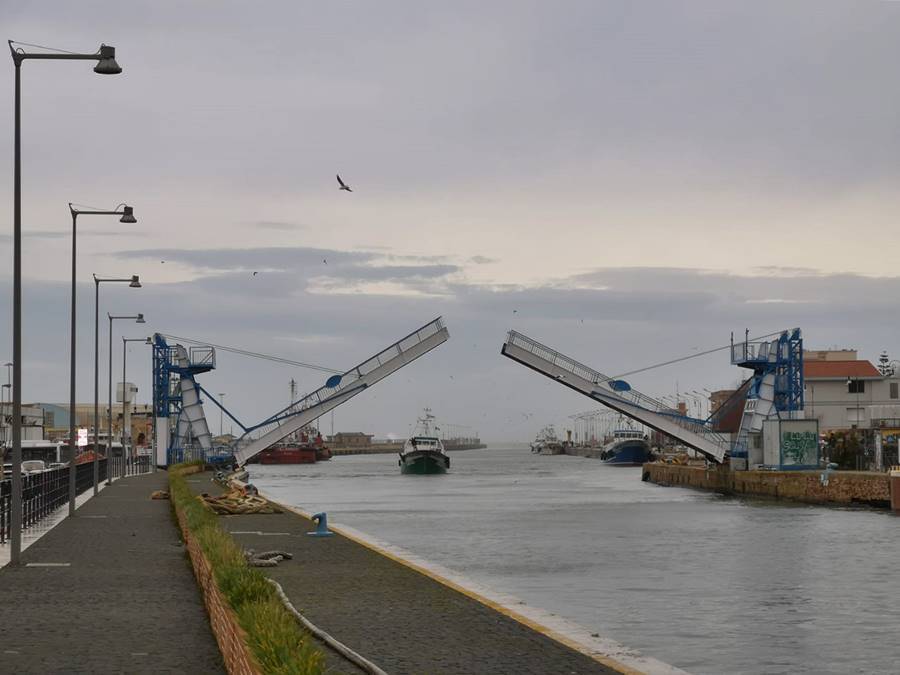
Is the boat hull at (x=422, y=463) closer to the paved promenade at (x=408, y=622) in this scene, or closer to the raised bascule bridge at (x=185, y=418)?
the raised bascule bridge at (x=185, y=418)

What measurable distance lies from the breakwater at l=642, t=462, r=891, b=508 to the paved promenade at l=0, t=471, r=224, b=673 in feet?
121

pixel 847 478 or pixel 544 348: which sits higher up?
pixel 544 348

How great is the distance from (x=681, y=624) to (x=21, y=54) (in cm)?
1377

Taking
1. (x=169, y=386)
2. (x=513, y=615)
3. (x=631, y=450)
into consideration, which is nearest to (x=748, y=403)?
(x=169, y=386)

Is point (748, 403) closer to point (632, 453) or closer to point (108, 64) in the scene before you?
point (108, 64)

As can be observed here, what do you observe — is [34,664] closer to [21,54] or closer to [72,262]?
[21,54]

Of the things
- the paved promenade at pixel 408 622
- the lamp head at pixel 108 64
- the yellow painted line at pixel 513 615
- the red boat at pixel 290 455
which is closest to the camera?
the paved promenade at pixel 408 622

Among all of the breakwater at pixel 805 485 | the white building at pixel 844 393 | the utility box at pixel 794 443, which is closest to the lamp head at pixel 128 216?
the breakwater at pixel 805 485

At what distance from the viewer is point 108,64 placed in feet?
72.6

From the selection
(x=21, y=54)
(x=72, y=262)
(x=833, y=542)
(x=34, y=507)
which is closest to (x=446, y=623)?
(x=21, y=54)

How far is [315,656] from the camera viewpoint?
9.77 metres

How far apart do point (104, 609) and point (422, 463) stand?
106848 millimetres

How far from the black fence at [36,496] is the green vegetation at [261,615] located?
8.28 meters

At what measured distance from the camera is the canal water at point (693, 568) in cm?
1892
